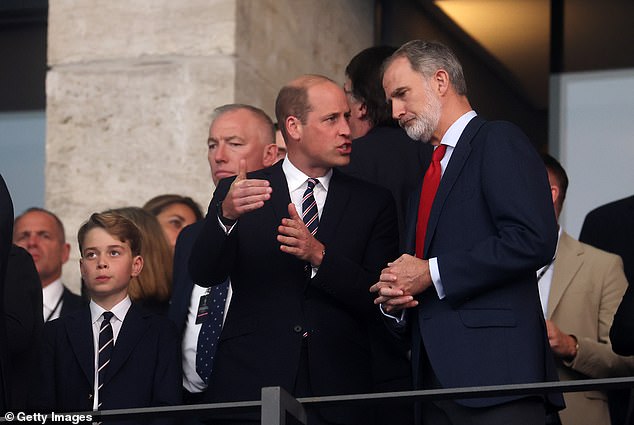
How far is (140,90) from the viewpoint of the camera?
27.6 ft

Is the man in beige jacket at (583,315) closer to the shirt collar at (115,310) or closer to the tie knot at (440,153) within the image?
the tie knot at (440,153)

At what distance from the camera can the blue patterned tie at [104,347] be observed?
5.78 m

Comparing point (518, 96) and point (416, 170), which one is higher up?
point (518, 96)

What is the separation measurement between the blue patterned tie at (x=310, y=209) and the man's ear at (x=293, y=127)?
19 centimetres

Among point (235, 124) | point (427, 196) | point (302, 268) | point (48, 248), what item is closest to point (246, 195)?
point (302, 268)

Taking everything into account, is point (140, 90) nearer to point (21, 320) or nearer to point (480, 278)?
point (21, 320)

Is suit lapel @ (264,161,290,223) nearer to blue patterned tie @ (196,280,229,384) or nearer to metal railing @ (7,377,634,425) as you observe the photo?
blue patterned tie @ (196,280,229,384)

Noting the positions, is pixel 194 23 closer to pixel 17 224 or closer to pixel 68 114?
pixel 68 114

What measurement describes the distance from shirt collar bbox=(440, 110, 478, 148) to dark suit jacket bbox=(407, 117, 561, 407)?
11cm

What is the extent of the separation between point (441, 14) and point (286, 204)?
4.36 m

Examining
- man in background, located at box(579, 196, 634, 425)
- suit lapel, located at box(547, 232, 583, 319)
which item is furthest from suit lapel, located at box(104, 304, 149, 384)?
man in background, located at box(579, 196, 634, 425)

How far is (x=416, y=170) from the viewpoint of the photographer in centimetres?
626

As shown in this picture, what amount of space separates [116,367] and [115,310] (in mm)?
280

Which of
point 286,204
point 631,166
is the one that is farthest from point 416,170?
point 631,166
